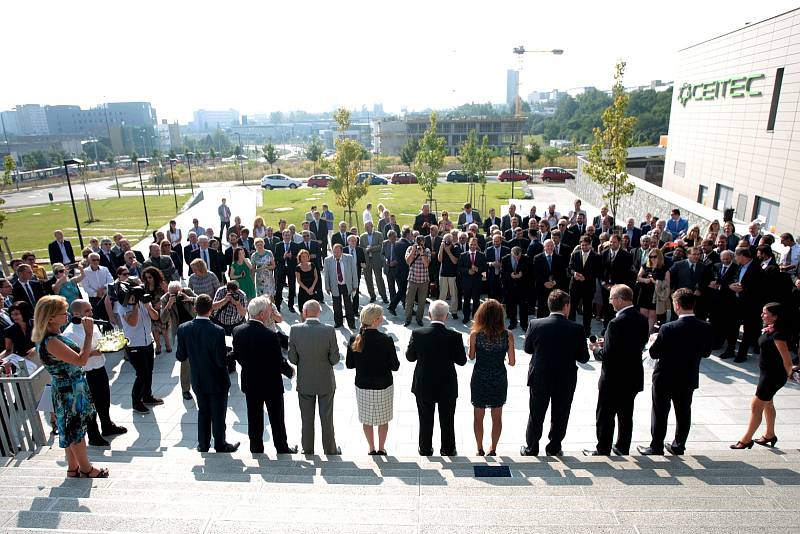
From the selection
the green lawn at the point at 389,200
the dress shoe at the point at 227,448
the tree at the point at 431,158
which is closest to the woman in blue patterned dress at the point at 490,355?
the dress shoe at the point at 227,448

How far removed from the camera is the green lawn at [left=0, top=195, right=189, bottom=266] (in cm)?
2270

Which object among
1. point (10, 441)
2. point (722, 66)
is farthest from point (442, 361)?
point (722, 66)

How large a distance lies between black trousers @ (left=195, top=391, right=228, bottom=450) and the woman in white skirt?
50.3 inches

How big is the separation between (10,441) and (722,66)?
26.8 meters

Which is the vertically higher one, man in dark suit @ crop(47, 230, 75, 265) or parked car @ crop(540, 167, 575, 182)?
man in dark suit @ crop(47, 230, 75, 265)

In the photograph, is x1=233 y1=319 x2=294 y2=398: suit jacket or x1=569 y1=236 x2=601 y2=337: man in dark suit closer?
x1=233 y1=319 x2=294 y2=398: suit jacket

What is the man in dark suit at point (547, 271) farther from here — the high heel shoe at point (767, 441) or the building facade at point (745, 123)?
the building facade at point (745, 123)

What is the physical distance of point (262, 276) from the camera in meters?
9.98

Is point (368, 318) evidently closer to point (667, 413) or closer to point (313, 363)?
point (313, 363)

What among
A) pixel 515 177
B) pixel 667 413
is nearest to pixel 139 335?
pixel 667 413

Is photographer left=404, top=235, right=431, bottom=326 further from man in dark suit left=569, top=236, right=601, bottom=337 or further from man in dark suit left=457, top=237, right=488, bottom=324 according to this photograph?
man in dark suit left=569, top=236, right=601, bottom=337

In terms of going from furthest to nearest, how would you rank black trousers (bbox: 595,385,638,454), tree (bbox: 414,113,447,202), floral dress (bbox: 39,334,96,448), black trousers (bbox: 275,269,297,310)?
tree (bbox: 414,113,447,202) < black trousers (bbox: 275,269,297,310) < black trousers (bbox: 595,385,638,454) < floral dress (bbox: 39,334,96,448)

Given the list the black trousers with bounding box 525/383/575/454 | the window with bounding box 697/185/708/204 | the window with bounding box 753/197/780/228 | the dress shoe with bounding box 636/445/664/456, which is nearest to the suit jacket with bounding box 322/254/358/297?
the black trousers with bounding box 525/383/575/454

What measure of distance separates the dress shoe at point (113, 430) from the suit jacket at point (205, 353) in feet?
5.76
